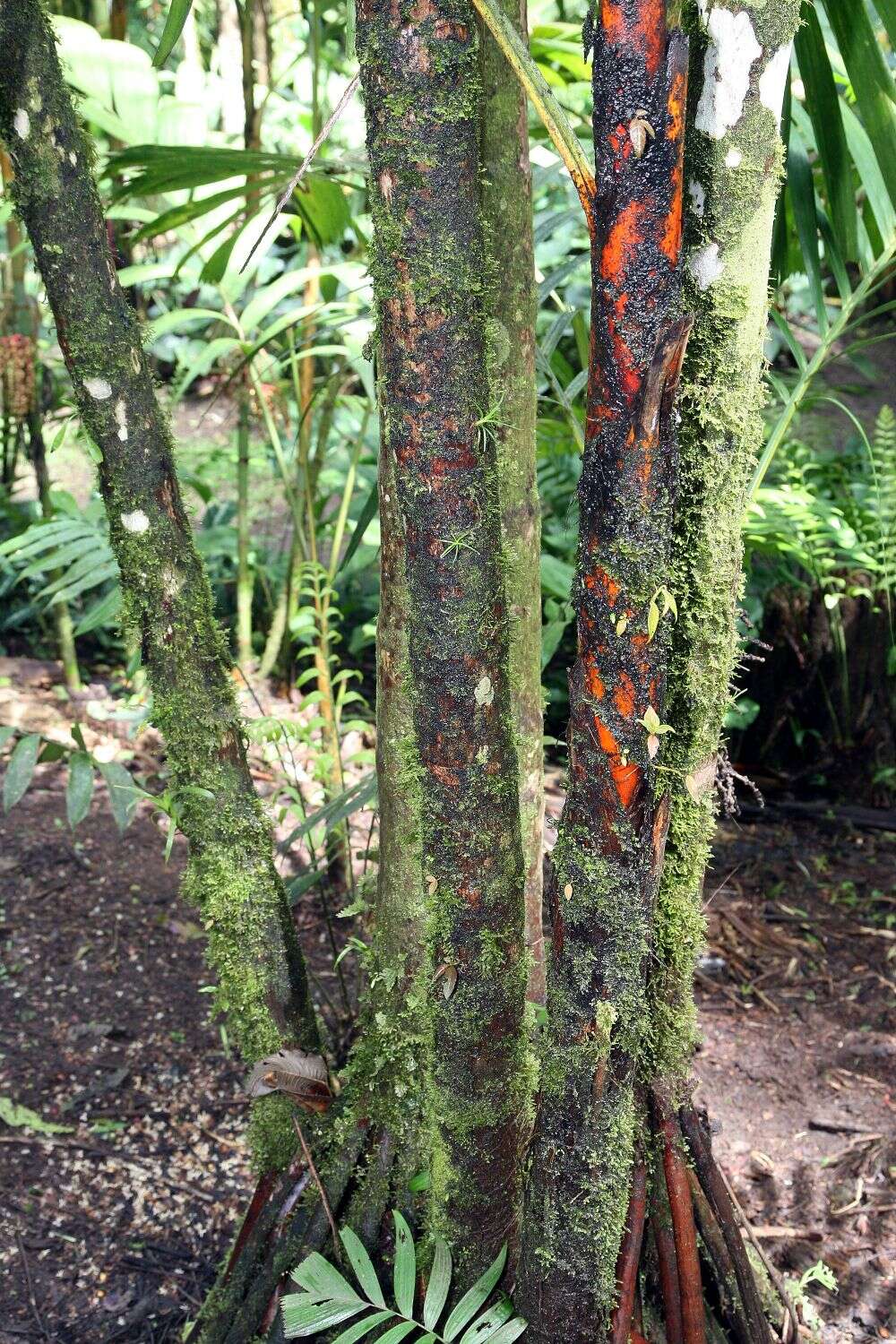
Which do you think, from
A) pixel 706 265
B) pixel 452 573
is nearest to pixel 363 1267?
pixel 452 573

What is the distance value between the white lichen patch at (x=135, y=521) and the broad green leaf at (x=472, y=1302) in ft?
3.32

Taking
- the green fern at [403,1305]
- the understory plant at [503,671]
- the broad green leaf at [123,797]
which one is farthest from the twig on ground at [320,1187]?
the broad green leaf at [123,797]

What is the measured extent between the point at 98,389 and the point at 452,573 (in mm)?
553

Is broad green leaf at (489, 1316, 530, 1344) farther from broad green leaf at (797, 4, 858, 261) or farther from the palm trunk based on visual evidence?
the palm trunk

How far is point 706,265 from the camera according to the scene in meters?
1.04

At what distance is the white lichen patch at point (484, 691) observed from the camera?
1092 mm

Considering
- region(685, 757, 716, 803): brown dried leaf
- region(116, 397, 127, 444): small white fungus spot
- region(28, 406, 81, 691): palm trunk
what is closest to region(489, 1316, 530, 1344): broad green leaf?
region(685, 757, 716, 803): brown dried leaf

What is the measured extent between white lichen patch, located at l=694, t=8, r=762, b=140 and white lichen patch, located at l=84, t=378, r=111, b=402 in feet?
2.38

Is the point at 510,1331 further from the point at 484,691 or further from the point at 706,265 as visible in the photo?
the point at 706,265

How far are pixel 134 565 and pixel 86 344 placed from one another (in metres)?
0.27

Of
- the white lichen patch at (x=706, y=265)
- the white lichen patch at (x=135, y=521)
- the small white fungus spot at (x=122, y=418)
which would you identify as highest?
the white lichen patch at (x=706, y=265)

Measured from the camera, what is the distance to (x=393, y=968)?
60.2 inches

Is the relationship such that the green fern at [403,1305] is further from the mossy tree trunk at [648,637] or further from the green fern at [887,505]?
the green fern at [887,505]

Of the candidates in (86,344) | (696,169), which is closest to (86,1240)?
(86,344)
